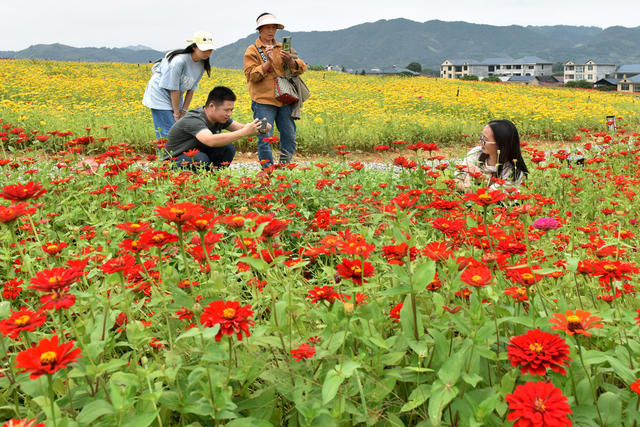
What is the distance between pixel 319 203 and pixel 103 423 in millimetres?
2784

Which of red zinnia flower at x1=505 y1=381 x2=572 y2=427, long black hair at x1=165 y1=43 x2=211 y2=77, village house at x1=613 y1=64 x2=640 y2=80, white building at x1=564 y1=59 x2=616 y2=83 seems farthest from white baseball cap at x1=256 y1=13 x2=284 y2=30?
white building at x1=564 y1=59 x2=616 y2=83

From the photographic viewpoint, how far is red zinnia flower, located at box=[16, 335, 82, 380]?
2.88 ft

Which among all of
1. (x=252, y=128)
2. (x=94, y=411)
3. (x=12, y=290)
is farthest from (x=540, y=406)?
(x=252, y=128)

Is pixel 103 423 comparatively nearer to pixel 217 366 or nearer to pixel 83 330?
pixel 217 366

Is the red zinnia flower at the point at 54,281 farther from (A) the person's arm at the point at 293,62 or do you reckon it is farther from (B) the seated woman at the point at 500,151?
(A) the person's arm at the point at 293,62

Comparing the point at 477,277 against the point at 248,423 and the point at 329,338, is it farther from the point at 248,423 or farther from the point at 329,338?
the point at 248,423

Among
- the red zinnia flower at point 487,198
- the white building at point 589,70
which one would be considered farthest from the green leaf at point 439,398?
the white building at point 589,70

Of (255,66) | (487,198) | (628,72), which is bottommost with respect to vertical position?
(487,198)

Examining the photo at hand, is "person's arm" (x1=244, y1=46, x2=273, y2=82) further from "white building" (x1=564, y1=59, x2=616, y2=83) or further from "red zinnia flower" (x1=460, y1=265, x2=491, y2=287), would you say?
"white building" (x1=564, y1=59, x2=616, y2=83)

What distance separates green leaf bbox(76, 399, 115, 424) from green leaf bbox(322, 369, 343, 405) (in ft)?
1.52

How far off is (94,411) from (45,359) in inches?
8.9

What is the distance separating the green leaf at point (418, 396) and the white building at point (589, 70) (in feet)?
425

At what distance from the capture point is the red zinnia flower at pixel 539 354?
98 cm

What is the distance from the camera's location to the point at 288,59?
498cm
